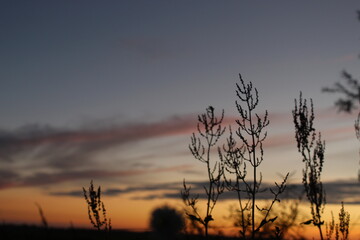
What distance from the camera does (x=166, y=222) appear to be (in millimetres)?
9742

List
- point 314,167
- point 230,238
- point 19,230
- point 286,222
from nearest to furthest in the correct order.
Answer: point 286,222 → point 230,238 → point 314,167 → point 19,230

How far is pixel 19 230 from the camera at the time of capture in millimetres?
20078

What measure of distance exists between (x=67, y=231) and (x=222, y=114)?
1001 cm

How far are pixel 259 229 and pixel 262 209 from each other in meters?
0.56

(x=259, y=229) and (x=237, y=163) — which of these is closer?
(x=259, y=229)

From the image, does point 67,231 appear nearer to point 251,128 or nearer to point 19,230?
point 19,230

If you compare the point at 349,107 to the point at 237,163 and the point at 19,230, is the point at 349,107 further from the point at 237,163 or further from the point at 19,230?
the point at 19,230

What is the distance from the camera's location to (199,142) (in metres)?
14.4

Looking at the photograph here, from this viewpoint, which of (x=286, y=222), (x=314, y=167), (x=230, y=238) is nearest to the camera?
(x=286, y=222)

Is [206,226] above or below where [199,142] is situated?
below

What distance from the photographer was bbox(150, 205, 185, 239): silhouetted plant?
30.9ft

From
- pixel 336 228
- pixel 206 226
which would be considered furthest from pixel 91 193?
pixel 336 228

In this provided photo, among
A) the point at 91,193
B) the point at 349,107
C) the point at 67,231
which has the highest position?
the point at 349,107

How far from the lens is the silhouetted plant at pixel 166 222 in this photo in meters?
9.42
